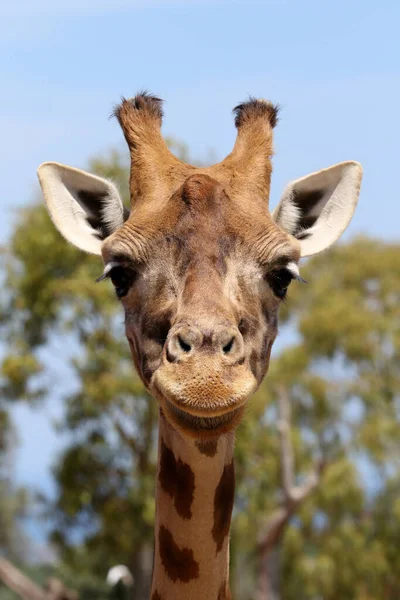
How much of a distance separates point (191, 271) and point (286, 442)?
30051mm

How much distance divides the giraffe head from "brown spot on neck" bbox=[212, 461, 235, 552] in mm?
566

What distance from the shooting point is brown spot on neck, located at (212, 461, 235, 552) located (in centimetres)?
575

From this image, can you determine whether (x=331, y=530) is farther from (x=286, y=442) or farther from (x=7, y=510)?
(x=7, y=510)

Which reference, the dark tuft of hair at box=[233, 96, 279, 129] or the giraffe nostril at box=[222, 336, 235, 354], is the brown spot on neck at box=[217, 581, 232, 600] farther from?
the dark tuft of hair at box=[233, 96, 279, 129]

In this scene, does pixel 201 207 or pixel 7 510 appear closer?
pixel 201 207

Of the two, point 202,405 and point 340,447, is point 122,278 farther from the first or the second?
point 340,447

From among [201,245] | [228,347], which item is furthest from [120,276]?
[228,347]

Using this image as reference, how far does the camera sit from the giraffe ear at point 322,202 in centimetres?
677

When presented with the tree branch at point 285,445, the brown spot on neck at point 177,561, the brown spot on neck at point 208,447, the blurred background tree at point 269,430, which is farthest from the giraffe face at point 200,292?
the tree branch at point 285,445

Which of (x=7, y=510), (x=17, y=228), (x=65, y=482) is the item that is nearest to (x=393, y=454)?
(x=65, y=482)

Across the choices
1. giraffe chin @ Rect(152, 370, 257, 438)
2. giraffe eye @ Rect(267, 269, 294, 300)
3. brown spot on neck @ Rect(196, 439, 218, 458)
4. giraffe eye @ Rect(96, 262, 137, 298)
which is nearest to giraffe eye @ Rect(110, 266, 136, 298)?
giraffe eye @ Rect(96, 262, 137, 298)

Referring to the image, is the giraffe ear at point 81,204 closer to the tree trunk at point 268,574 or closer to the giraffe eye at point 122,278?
the giraffe eye at point 122,278

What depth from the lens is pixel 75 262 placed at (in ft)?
95.8

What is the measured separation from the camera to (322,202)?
271 inches
